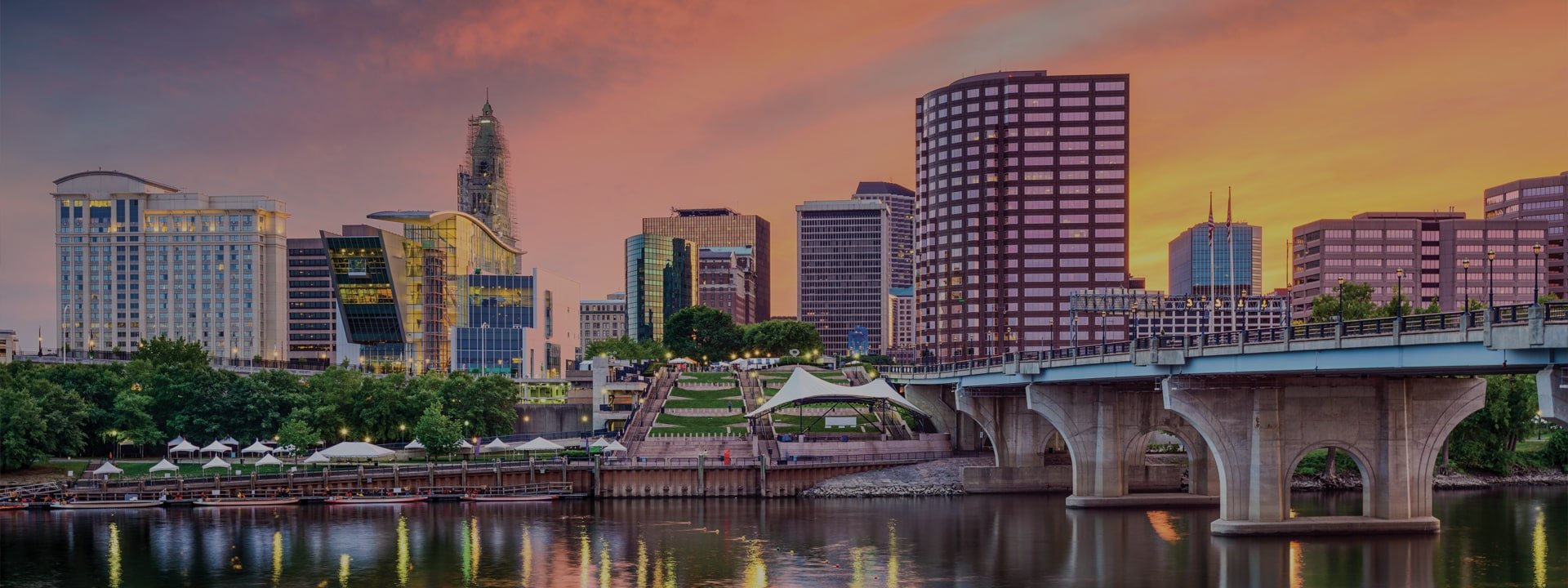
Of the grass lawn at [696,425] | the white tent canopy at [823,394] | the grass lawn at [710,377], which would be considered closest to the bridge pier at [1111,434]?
the white tent canopy at [823,394]

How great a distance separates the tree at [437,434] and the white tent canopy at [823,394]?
2547 cm

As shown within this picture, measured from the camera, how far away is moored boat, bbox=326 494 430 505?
99.2 metres

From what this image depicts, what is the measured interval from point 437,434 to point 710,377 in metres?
51.9

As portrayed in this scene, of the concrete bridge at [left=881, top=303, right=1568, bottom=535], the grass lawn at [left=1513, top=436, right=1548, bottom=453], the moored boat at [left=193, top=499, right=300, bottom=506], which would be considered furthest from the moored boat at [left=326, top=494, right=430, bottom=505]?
the grass lawn at [left=1513, top=436, right=1548, bottom=453]

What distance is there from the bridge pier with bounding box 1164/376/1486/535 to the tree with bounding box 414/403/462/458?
61695 mm

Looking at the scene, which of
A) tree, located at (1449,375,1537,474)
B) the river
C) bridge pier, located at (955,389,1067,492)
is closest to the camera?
the river

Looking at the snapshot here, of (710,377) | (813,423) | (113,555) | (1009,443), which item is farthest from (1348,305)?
(113,555)

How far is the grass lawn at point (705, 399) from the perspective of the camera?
13825 cm

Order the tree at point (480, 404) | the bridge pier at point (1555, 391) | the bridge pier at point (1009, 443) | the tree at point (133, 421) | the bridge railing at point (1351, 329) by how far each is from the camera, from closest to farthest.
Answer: the bridge pier at point (1555, 391) < the bridge railing at point (1351, 329) < the bridge pier at point (1009, 443) < the tree at point (133, 421) < the tree at point (480, 404)

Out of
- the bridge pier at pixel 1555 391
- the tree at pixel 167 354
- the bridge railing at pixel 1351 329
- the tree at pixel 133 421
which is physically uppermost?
the bridge railing at pixel 1351 329

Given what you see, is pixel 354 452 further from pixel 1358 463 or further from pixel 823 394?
pixel 1358 463

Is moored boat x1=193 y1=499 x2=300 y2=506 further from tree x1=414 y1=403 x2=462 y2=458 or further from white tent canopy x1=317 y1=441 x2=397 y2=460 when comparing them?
tree x1=414 y1=403 x2=462 y2=458

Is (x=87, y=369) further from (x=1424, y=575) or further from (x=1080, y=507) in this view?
(x=1424, y=575)

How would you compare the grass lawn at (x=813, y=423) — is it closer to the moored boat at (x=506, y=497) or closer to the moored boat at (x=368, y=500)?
the moored boat at (x=506, y=497)
